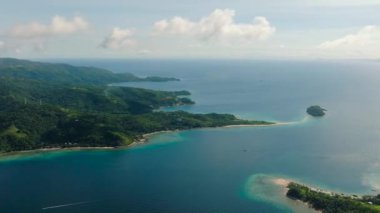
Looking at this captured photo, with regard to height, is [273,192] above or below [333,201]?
below

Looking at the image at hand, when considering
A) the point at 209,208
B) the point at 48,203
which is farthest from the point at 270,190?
the point at 48,203

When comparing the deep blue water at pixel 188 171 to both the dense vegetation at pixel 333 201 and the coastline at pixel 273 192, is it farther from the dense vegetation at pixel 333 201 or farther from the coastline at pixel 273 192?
the dense vegetation at pixel 333 201

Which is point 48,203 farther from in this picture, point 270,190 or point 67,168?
point 270,190

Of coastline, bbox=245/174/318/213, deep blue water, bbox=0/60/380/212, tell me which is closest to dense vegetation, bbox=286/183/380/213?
coastline, bbox=245/174/318/213

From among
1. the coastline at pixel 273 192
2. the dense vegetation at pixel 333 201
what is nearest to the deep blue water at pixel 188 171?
the coastline at pixel 273 192

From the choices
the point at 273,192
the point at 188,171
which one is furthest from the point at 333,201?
the point at 188,171

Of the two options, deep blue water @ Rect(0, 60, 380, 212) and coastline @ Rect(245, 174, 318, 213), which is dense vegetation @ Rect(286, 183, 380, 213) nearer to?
coastline @ Rect(245, 174, 318, 213)

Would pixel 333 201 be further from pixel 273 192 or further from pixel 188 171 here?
pixel 188 171

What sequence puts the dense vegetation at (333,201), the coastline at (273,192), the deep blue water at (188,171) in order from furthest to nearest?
the deep blue water at (188,171)
the coastline at (273,192)
the dense vegetation at (333,201)
